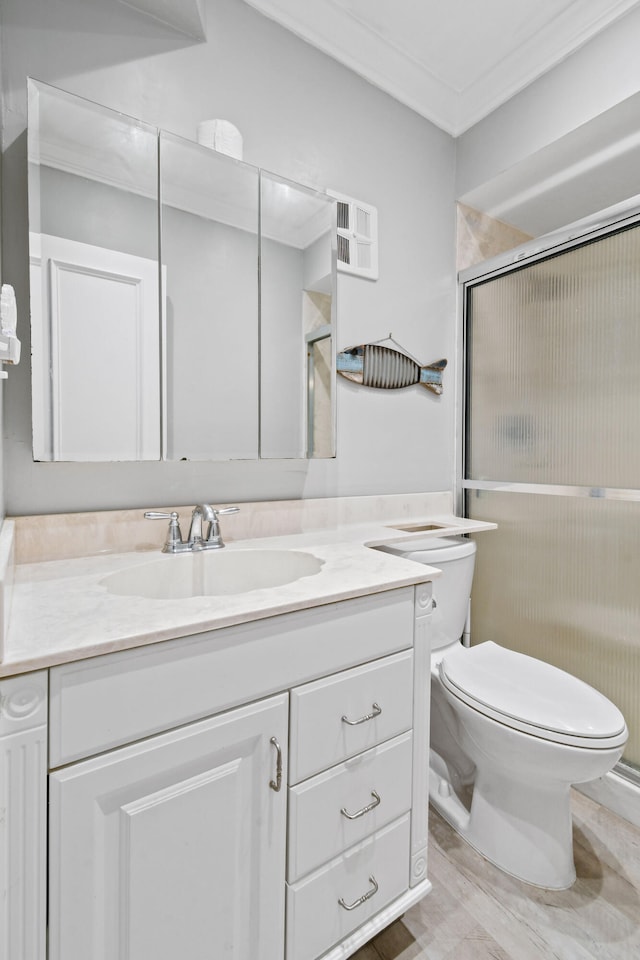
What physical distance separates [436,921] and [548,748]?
496 millimetres

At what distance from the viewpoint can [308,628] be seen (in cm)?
84

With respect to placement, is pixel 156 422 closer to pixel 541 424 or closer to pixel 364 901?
pixel 364 901

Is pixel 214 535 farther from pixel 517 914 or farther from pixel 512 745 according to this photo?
pixel 517 914

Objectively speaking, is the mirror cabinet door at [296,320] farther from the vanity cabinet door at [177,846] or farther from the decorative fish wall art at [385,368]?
the vanity cabinet door at [177,846]

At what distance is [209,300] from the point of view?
1.30 metres

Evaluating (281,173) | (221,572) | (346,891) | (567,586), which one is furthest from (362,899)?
(281,173)

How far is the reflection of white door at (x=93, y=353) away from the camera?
3.53 ft

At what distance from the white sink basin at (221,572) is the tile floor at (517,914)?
86cm

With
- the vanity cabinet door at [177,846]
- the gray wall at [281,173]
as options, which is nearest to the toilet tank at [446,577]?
the gray wall at [281,173]

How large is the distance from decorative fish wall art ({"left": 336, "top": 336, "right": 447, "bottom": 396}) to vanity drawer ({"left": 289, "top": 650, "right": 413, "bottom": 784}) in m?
1.00

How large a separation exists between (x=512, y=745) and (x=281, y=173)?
1.79 m

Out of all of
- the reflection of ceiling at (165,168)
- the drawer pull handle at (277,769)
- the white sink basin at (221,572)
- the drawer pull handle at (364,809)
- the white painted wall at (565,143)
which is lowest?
the drawer pull handle at (364,809)

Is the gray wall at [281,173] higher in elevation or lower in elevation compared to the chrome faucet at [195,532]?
higher

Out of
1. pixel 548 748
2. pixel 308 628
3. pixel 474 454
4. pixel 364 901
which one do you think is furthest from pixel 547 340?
pixel 364 901
